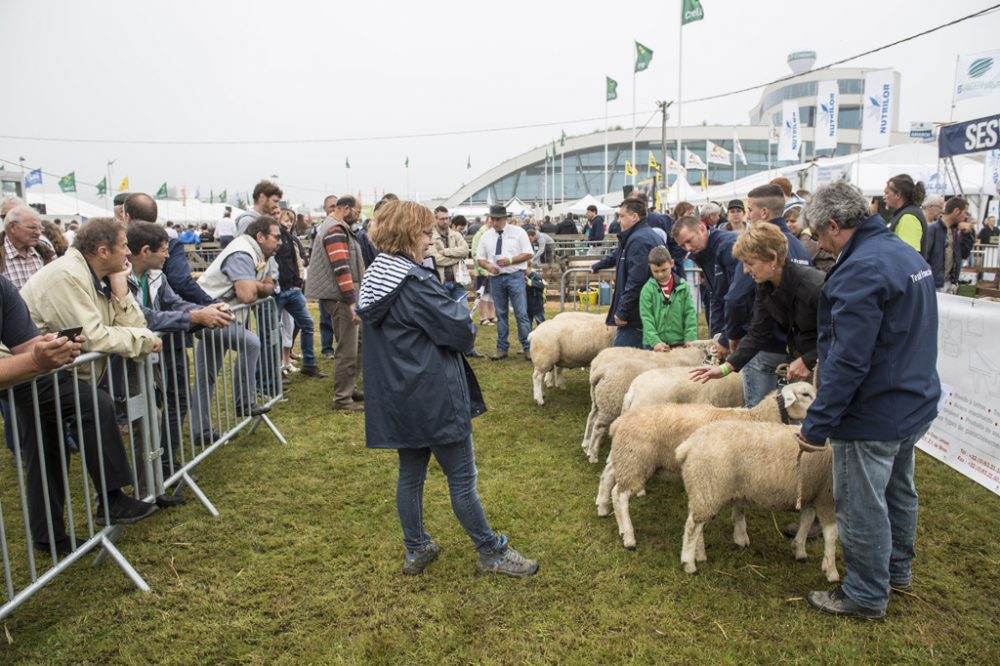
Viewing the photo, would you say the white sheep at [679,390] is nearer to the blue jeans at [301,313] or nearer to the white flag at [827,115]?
the blue jeans at [301,313]

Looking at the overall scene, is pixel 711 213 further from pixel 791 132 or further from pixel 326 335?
pixel 791 132

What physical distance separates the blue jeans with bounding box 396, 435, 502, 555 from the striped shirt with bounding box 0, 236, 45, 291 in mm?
4682

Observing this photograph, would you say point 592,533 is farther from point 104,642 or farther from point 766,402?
point 104,642

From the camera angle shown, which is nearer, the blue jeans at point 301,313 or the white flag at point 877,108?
the blue jeans at point 301,313

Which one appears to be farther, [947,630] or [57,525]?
[57,525]

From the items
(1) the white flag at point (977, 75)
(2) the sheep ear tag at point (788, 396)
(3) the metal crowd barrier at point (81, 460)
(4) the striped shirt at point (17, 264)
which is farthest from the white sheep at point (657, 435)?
(1) the white flag at point (977, 75)

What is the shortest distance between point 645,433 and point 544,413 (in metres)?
2.78

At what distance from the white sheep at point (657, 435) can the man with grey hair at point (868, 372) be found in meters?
0.82

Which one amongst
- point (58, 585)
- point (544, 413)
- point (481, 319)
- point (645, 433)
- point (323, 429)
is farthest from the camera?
point (481, 319)

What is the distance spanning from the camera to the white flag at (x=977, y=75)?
598 inches

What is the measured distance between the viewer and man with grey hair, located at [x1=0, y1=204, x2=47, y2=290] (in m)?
5.63

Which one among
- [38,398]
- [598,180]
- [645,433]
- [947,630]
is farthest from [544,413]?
[598,180]

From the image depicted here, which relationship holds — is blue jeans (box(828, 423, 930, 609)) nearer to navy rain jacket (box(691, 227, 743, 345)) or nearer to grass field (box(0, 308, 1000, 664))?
grass field (box(0, 308, 1000, 664))

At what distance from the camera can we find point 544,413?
6.57 metres
